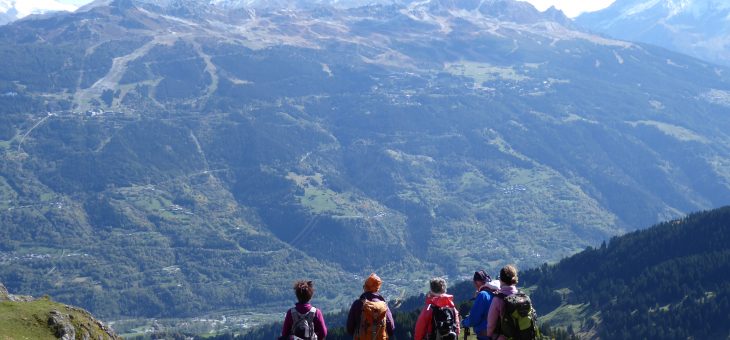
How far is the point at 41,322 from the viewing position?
75.6m

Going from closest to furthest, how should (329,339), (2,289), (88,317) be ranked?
(88,317), (2,289), (329,339)

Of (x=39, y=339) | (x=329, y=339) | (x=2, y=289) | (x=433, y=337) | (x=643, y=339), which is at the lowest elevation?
(x=643, y=339)

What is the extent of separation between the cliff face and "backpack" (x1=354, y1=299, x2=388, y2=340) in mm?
38182

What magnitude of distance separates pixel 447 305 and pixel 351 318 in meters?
4.43

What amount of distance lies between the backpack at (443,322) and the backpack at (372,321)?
228 cm

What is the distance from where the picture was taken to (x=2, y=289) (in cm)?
9719

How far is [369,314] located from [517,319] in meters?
6.85

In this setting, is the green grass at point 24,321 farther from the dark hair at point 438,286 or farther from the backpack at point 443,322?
the dark hair at point 438,286

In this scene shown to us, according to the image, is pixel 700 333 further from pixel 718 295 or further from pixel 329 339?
→ pixel 329 339

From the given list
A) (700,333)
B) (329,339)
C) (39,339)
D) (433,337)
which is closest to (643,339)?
(700,333)

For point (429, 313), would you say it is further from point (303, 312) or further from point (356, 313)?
point (303, 312)

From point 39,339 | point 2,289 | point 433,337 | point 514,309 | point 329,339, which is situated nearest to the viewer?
point 514,309

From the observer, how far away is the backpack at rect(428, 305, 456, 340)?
39750mm

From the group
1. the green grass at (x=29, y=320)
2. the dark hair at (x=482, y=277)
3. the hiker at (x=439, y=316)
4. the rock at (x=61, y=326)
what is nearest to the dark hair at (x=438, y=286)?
the hiker at (x=439, y=316)
